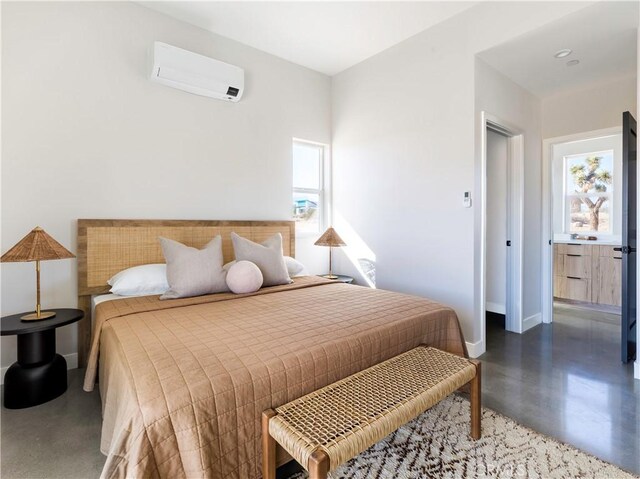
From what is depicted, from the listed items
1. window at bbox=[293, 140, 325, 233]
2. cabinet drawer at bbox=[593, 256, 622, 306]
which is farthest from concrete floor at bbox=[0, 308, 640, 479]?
Answer: window at bbox=[293, 140, 325, 233]

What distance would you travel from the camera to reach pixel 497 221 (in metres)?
3.85

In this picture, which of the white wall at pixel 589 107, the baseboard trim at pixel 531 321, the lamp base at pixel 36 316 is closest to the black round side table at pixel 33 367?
the lamp base at pixel 36 316

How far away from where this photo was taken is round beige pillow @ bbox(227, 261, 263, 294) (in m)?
2.45

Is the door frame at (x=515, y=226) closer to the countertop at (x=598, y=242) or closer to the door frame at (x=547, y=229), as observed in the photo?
the door frame at (x=547, y=229)

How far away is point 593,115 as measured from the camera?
3.41 m

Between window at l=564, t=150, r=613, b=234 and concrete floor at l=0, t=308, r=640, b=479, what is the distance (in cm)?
247

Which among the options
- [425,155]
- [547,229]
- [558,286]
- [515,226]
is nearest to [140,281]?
[425,155]

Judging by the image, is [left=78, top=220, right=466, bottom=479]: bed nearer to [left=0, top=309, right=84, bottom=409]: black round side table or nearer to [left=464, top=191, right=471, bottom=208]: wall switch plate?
[left=0, top=309, right=84, bottom=409]: black round side table

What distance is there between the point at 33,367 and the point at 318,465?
6.58 ft

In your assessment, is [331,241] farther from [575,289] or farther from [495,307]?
[575,289]

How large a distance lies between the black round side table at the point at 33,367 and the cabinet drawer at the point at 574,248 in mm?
5771

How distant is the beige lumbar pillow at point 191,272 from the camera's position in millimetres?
2314

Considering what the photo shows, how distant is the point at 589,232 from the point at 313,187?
413 cm

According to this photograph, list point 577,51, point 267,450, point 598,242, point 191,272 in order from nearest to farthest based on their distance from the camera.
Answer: point 267,450, point 191,272, point 577,51, point 598,242
